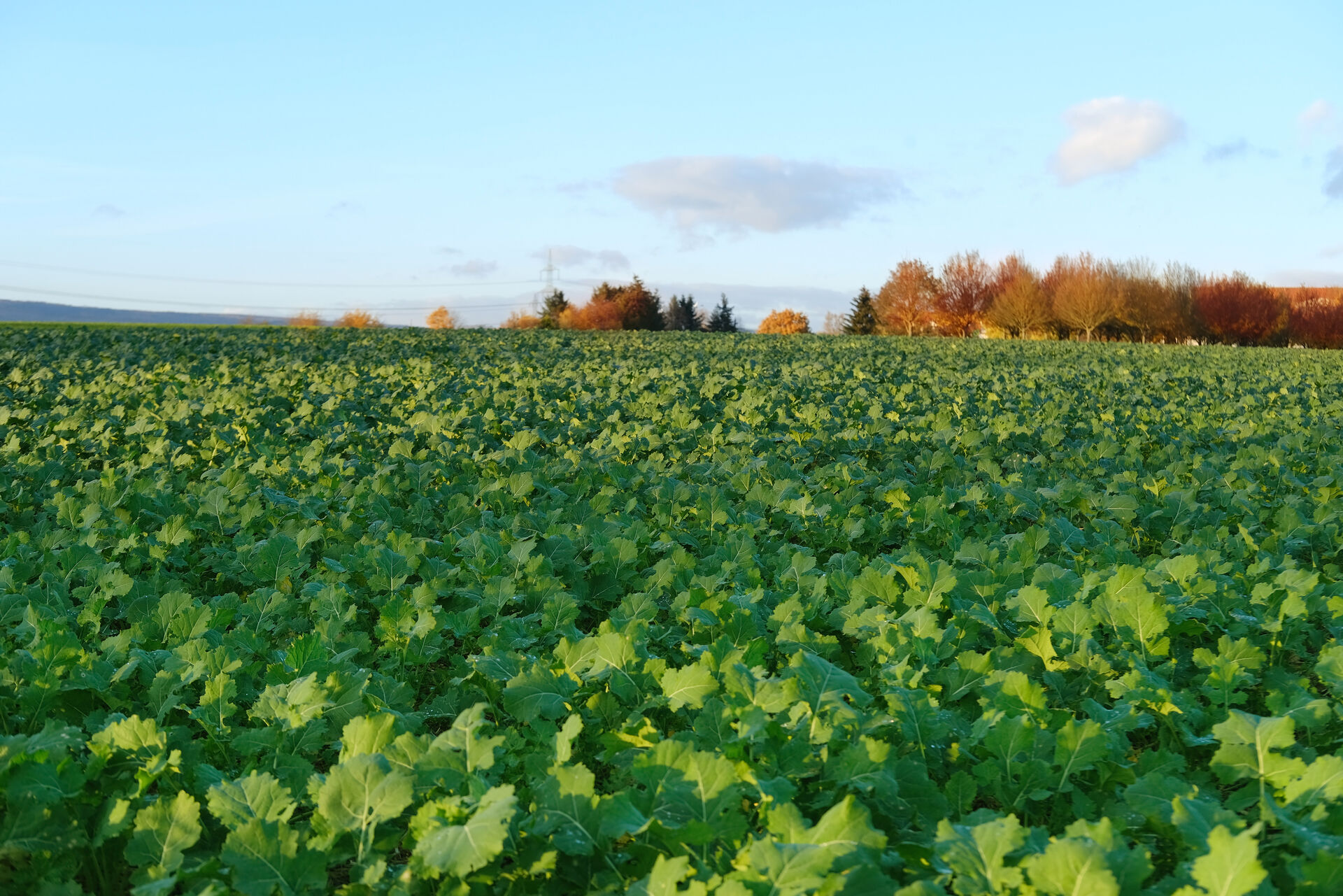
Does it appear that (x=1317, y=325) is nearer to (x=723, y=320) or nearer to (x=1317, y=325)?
(x=1317, y=325)

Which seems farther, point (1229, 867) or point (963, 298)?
point (963, 298)

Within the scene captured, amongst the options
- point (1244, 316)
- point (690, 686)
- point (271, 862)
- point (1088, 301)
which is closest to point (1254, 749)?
point (690, 686)

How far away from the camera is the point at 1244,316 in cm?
6300

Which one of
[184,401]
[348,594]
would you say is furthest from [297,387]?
[348,594]

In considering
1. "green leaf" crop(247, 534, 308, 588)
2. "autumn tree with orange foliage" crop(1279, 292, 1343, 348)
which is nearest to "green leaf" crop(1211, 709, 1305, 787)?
"green leaf" crop(247, 534, 308, 588)

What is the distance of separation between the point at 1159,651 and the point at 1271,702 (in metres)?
0.38

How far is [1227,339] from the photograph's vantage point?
207 ft

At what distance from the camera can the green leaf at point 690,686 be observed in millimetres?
2637

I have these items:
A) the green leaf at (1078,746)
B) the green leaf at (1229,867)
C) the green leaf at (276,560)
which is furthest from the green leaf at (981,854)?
the green leaf at (276,560)

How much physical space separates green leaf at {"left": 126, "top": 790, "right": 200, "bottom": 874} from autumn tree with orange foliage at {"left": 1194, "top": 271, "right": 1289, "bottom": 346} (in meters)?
73.6

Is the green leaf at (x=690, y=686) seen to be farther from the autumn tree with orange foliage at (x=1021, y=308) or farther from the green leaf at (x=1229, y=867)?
the autumn tree with orange foliage at (x=1021, y=308)

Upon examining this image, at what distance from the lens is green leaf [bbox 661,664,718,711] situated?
104 inches

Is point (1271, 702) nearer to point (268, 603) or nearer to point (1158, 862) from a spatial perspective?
point (1158, 862)

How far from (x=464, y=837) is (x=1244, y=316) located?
248 ft
